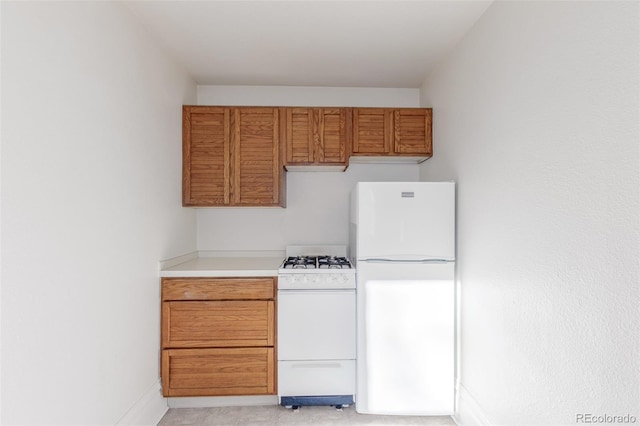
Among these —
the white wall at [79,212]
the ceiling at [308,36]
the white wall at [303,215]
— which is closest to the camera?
the white wall at [79,212]

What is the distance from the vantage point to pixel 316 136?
268 cm

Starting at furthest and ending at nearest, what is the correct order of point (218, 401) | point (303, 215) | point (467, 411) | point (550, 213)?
point (303, 215) < point (218, 401) < point (467, 411) < point (550, 213)

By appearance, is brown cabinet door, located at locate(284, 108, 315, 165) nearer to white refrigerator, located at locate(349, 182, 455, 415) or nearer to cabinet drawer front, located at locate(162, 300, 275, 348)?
white refrigerator, located at locate(349, 182, 455, 415)

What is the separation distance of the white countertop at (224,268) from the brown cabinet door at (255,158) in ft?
1.58

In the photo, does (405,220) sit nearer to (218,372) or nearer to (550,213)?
(550,213)

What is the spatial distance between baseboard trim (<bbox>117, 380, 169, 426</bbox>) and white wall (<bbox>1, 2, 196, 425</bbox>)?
3 cm

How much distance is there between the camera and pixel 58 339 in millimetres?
1354

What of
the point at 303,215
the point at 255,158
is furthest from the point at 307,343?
the point at 255,158

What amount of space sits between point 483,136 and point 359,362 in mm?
1605

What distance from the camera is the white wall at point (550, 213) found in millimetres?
1048

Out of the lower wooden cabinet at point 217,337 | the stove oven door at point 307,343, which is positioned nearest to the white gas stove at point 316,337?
the stove oven door at point 307,343

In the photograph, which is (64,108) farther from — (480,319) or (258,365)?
(480,319)

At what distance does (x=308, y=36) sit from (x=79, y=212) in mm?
1625

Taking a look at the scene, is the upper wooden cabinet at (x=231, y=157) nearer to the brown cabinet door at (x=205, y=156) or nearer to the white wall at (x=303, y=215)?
the brown cabinet door at (x=205, y=156)
